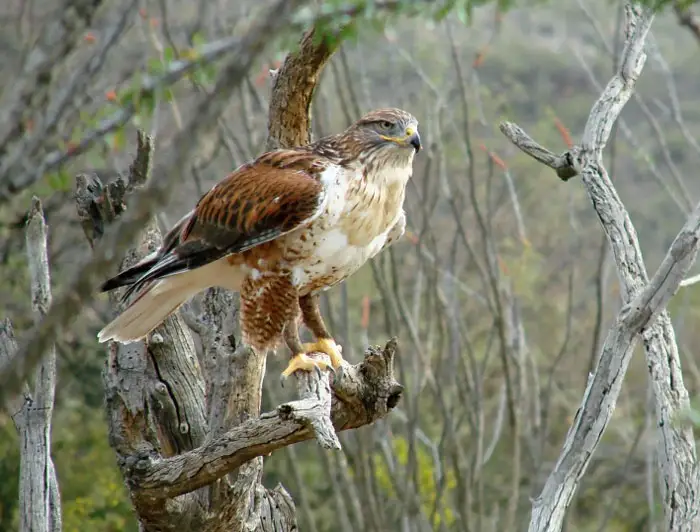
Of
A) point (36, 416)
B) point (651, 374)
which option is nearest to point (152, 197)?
point (651, 374)

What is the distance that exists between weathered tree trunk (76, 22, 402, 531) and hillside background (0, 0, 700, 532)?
2.37 ft

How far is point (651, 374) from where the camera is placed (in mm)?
3119

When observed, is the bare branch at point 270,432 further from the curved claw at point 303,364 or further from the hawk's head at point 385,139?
the hawk's head at point 385,139

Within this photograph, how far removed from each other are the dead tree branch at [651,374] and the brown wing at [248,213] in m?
1.05

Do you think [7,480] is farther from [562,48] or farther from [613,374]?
[562,48]

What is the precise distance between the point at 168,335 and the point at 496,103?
4.61m

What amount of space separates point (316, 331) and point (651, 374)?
1.55 m

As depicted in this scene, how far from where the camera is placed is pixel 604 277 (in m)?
6.43

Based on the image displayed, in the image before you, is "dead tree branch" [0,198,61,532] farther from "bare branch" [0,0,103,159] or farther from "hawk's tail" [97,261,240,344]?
"bare branch" [0,0,103,159]

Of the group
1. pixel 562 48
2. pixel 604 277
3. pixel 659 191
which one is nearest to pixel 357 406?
pixel 604 277

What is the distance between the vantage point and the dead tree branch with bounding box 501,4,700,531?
294 cm

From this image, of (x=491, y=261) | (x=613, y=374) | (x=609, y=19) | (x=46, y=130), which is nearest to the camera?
(x=46, y=130)

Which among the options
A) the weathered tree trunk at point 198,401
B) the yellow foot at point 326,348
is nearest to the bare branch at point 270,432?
the weathered tree trunk at point 198,401

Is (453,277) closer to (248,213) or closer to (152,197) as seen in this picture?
(248,213)
